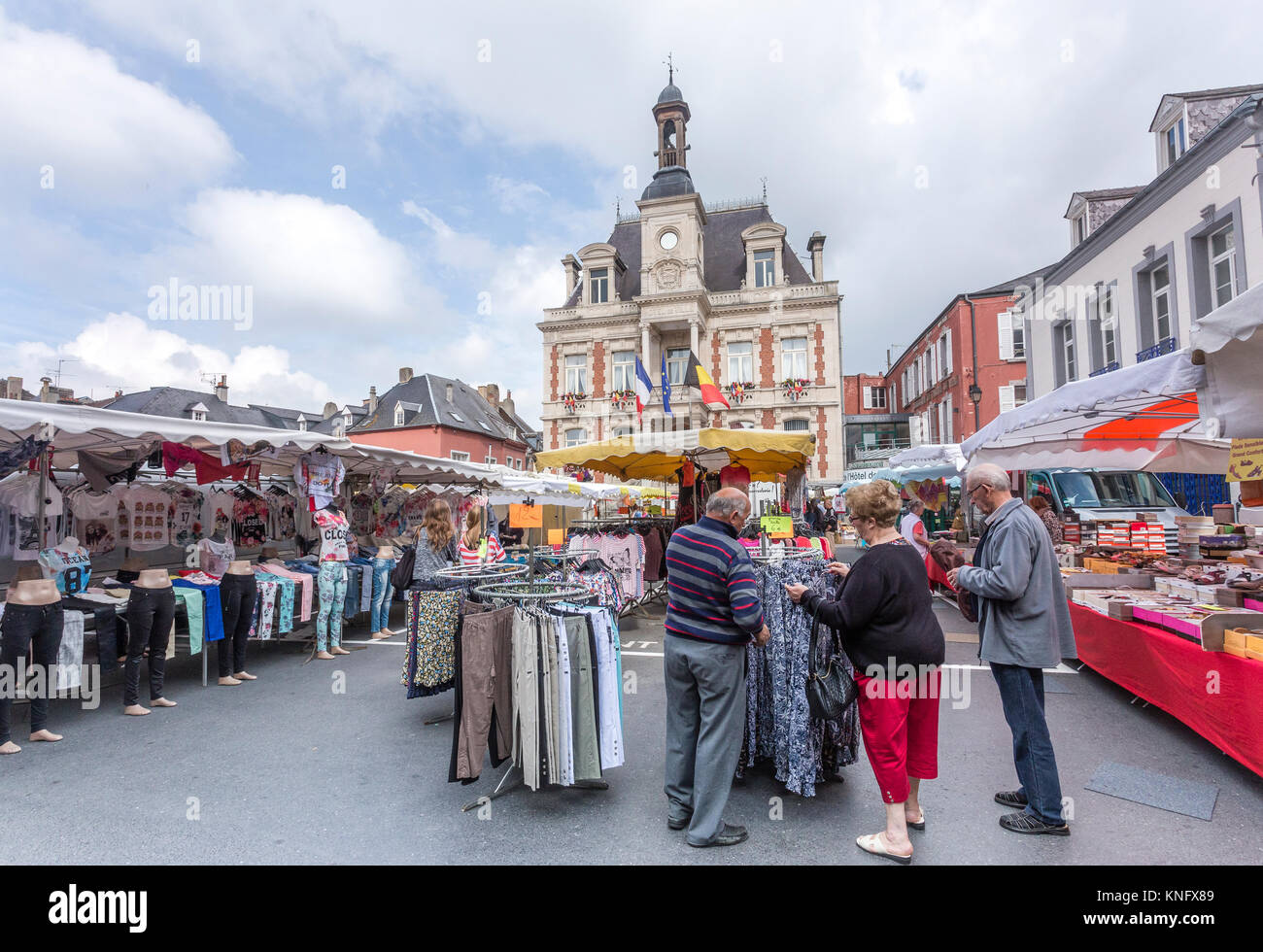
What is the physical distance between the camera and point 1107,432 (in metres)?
→ 8.12

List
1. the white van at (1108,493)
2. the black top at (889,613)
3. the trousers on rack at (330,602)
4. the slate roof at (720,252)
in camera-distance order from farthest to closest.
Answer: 1. the slate roof at (720,252)
2. the white van at (1108,493)
3. the trousers on rack at (330,602)
4. the black top at (889,613)

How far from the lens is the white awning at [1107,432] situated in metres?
5.14

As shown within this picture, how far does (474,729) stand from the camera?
352 cm

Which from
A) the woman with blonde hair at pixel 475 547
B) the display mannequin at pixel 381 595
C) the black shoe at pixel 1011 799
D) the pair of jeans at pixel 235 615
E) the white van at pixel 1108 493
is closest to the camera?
the black shoe at pixel 1011 799

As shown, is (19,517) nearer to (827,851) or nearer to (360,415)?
(827,851)

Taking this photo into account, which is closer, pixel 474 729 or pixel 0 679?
pixel 474 729

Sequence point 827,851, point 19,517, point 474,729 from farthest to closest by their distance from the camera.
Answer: point 19,517, point 474,729, point 827,851

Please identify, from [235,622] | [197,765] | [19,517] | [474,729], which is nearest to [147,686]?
[235,622]

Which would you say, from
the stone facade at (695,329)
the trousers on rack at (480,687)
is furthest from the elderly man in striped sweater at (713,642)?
the stone facade at (695,329)

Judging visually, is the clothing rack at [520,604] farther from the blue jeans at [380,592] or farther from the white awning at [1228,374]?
the blue jeans at [380,592]

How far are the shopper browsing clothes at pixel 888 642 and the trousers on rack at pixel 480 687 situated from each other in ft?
6.02

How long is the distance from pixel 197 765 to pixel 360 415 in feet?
149

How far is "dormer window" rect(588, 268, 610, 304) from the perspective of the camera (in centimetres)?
3247

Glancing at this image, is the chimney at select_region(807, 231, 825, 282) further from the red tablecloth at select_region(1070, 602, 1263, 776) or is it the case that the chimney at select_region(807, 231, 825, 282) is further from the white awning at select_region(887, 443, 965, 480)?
the red tablecloth at select_region(1070, 602, 1263, 776)
